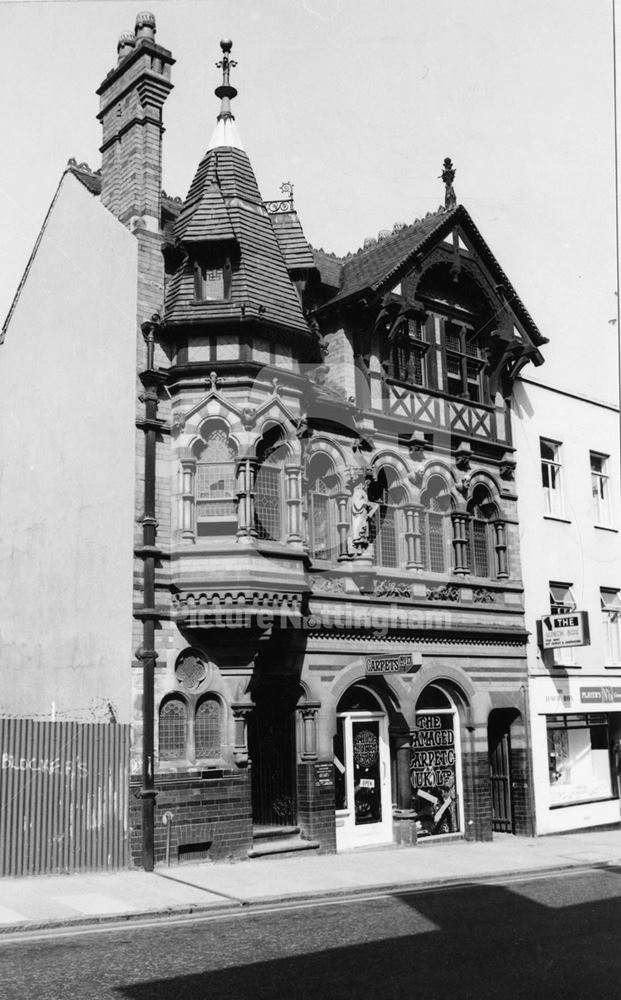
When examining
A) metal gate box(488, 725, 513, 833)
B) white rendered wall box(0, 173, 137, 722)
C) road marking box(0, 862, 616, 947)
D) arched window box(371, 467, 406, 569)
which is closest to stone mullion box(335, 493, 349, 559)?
arched window box(371, 467, 406, 569)

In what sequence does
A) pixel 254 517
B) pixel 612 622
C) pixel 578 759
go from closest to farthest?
pixel 254 517 → pixel 578 759 → pixel 612 622

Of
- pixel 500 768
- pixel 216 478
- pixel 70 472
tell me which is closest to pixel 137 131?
pixel 70 472

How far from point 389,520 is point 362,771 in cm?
528

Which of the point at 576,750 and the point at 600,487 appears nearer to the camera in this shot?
the point at 576,750

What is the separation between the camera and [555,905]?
13.5m

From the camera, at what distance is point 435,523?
2253cm

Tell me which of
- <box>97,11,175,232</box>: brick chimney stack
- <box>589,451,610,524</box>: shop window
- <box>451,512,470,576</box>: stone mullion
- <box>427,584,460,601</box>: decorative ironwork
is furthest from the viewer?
<box>589,451,610,524</box>: shop window

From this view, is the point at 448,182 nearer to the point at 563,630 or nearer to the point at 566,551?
the point at 566,551

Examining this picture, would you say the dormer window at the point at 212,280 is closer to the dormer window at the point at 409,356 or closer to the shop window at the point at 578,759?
the dormer window at the point at 409,356

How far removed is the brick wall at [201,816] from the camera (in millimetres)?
16688

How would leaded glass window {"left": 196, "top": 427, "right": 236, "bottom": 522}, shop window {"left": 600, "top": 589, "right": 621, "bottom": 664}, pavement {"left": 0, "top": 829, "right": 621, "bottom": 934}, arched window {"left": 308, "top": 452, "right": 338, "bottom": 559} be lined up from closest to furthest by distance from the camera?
1. pavement {"left": 0, "top": 829, "right": 621, "bottom": 934}
2. leaded glass window {"left": 196, "top": 427, "right": 236, "bottom": 522}
3. arched window {"left": 308, "top": 452, "right": 338, "bottom": 559}
4. shop window {"left": 600, "top": 589, "right": 621, "bottom": 664}

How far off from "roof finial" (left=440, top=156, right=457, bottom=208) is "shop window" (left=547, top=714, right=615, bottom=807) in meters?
12.5

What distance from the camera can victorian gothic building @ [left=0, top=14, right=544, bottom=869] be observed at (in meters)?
17.6

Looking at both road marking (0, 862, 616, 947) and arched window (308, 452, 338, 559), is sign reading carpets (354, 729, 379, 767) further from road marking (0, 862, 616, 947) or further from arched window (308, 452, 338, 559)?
road marking (0, 862, 616, 947)
